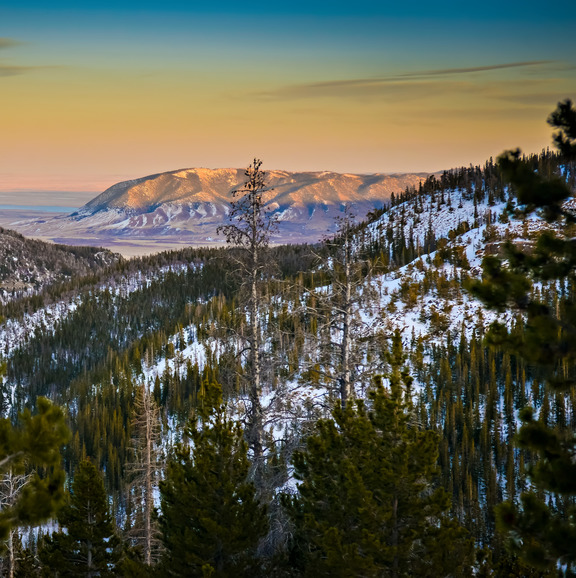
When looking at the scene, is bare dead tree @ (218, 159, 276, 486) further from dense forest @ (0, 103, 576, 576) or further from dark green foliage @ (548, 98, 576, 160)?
dark green foliage @ (548, 98, 576, 160)

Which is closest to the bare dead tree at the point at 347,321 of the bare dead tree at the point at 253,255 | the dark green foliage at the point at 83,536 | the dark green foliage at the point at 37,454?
the bare dead tree at the point at 253,255

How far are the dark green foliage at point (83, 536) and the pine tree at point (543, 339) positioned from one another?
1949cm

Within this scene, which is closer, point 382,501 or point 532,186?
point 532,186

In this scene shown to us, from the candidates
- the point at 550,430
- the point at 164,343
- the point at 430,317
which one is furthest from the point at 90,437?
the point at 550,430

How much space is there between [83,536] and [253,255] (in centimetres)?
1331

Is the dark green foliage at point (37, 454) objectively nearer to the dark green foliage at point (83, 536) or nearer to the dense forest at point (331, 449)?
the dense forest at point (331, 449)

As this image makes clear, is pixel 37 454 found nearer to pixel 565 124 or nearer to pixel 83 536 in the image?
pixel 565 124

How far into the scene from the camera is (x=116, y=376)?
5600 inches

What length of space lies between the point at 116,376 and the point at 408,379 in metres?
135

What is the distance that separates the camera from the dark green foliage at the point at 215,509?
1678 centimetres

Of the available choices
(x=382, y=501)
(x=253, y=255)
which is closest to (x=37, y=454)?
(x=382, y=501)

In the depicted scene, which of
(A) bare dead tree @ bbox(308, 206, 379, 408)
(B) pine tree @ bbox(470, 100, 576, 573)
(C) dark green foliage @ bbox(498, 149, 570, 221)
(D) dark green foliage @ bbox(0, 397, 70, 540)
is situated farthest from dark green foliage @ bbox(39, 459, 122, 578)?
(C) dark green foliage @ bbox(498, 149, 570, 221)

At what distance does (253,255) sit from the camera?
68.4ft

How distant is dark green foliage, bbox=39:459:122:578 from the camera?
934 inches
